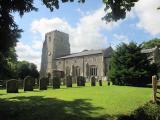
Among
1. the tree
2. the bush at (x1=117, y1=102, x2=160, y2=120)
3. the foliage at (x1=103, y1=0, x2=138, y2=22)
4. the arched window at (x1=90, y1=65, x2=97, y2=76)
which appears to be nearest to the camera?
the foliage at (x1=103, y1=0, x2=138, y2=22)

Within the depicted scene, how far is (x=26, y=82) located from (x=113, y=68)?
13.3m

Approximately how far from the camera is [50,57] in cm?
9019

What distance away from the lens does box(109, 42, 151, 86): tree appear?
31072mm

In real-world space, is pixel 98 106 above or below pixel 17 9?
below

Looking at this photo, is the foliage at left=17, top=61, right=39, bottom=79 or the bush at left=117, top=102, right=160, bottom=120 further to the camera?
the foliage at left=17, top=61, right=39, bottom=79

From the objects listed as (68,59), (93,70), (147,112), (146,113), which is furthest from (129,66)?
(68,59)

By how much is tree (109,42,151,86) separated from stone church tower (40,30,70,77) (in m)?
56.1

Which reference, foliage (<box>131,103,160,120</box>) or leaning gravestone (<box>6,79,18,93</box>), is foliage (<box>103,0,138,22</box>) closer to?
foliage (<box>131,103,160,120</box>)

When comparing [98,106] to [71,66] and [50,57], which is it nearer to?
[71,66]

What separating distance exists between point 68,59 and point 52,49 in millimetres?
8410

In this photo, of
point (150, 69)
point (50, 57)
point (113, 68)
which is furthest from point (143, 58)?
point (50, 57)

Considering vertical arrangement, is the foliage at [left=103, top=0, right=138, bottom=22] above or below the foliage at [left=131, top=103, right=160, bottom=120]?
above

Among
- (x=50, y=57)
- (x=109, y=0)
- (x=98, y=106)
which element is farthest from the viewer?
(x=50, y=57)

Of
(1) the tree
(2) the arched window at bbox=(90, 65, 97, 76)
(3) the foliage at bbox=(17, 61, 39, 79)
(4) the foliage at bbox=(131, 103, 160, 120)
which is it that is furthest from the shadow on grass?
(2) the arched window at bbox=(90, 65, 97, 76)
